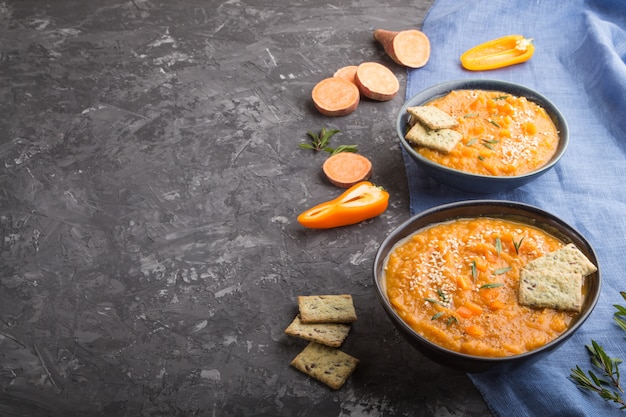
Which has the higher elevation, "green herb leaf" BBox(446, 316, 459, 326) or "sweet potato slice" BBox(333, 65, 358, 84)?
"sweet potato slice" BBox(333, 65, 358, 84)

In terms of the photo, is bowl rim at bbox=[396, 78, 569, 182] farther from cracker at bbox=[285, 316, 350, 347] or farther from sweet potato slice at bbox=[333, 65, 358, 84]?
A: cracker at bbox=[285, 316, 350, 347]

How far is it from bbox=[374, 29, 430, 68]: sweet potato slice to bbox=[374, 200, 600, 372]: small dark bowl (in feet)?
5.60

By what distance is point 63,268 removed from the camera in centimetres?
355

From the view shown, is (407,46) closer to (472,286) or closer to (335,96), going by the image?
(335,96)

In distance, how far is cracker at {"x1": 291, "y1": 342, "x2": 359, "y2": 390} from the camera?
2.94 m

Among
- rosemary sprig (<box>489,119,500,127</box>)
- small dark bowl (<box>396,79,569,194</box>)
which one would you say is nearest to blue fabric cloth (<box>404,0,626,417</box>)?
small dark bowl (<box>396,79,569,194</box>)

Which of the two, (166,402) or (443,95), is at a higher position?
(443,95)

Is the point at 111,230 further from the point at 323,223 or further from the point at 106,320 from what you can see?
the point at 323,223

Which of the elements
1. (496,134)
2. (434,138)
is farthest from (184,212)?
(496,134)

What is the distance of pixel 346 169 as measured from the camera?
3951mm

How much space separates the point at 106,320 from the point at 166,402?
570 millimetres

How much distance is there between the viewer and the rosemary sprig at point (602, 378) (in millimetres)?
2776

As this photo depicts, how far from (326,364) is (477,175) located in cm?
127

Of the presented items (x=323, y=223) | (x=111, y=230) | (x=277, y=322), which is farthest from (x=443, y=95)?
(x=111, y=230)
